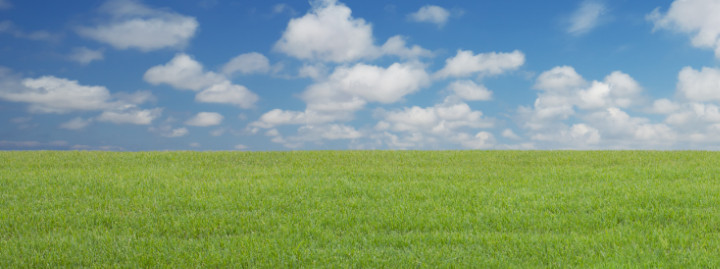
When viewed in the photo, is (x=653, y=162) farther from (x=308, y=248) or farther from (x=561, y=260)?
(x=308, y=248)

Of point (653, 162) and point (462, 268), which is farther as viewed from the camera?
point (653, 162)

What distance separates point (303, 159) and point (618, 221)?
458 inches

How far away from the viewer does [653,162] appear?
1781 centimetres

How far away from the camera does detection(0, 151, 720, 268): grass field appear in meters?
7.54

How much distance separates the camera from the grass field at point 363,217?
7543 mm

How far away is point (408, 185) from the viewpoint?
41.6 feet

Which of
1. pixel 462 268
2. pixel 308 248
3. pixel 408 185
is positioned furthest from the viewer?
pixel 408 185

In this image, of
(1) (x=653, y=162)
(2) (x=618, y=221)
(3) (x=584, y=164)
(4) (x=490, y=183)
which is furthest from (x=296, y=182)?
(1) (x=653, y=162)

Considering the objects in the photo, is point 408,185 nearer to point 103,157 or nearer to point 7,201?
point 7,201

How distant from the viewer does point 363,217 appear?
9.55m

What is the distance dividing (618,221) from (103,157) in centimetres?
1798

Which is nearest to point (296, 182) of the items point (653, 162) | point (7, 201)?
point (7, 201)

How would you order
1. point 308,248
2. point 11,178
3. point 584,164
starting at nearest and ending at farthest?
1. point 308,248
2. point 11,178
3. point 584,164

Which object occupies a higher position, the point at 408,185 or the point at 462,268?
the point at 408,185
